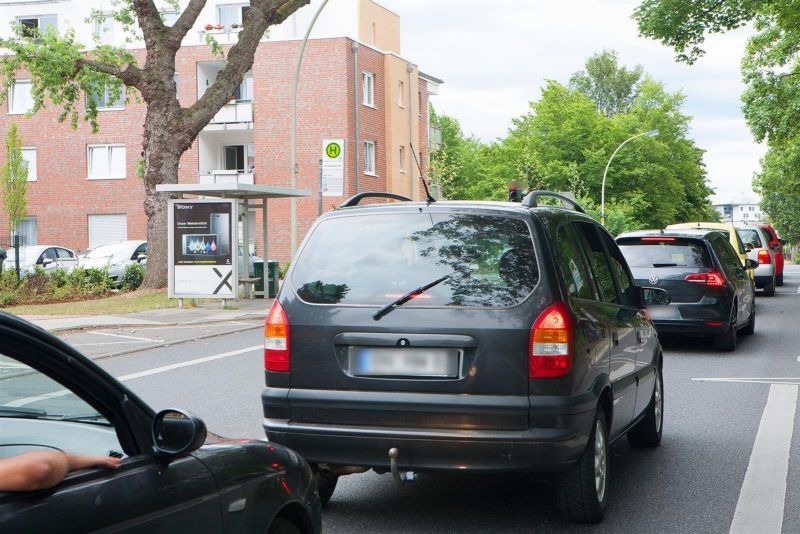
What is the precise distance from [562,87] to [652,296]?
2540 inches

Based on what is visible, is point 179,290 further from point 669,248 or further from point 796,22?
point 796,22

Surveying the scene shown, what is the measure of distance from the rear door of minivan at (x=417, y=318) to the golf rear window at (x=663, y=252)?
360 inches

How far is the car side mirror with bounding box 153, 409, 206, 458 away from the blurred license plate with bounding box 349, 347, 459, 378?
2447 mm

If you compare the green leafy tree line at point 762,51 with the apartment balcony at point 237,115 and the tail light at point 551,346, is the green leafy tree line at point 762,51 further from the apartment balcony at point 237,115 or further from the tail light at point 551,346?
the tail light at point 551,346

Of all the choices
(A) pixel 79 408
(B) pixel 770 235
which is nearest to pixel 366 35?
(B) pixel 770 235

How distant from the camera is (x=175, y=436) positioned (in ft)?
9.46

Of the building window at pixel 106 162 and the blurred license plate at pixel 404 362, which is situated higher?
the building window at pixel 106 162

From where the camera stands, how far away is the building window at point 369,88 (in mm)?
46906

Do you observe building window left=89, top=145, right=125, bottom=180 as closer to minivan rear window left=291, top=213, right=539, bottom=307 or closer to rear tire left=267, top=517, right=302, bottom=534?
minivan rear window left=291, top=213, right=539, bottom=307

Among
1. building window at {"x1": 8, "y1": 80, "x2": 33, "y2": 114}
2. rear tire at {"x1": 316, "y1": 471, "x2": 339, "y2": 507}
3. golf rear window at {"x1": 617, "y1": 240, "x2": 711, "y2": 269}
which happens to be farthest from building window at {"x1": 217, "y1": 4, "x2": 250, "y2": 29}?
rear tire at {"x1": 316, "y1": 471, "x2": 339, "y2": 507}

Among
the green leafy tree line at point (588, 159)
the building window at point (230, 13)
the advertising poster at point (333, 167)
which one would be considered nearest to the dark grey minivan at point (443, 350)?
the advertising poster at point (333, 167)

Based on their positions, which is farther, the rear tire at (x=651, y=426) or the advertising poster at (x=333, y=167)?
the advertising poster at (x=333, y=167)

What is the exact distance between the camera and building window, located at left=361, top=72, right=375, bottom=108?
46906mm

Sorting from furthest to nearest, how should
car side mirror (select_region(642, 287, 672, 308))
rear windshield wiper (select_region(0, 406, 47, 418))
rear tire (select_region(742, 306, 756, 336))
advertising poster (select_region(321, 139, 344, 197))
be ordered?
advertising poster (select_region(321, 139, 344, 197))
rear tire (select_region(742, 306, 756, 336))
car side mirror (select_region(642, 287, 672, 308))
rear windshield wiper (select_region(0, 406, 47, 418))
